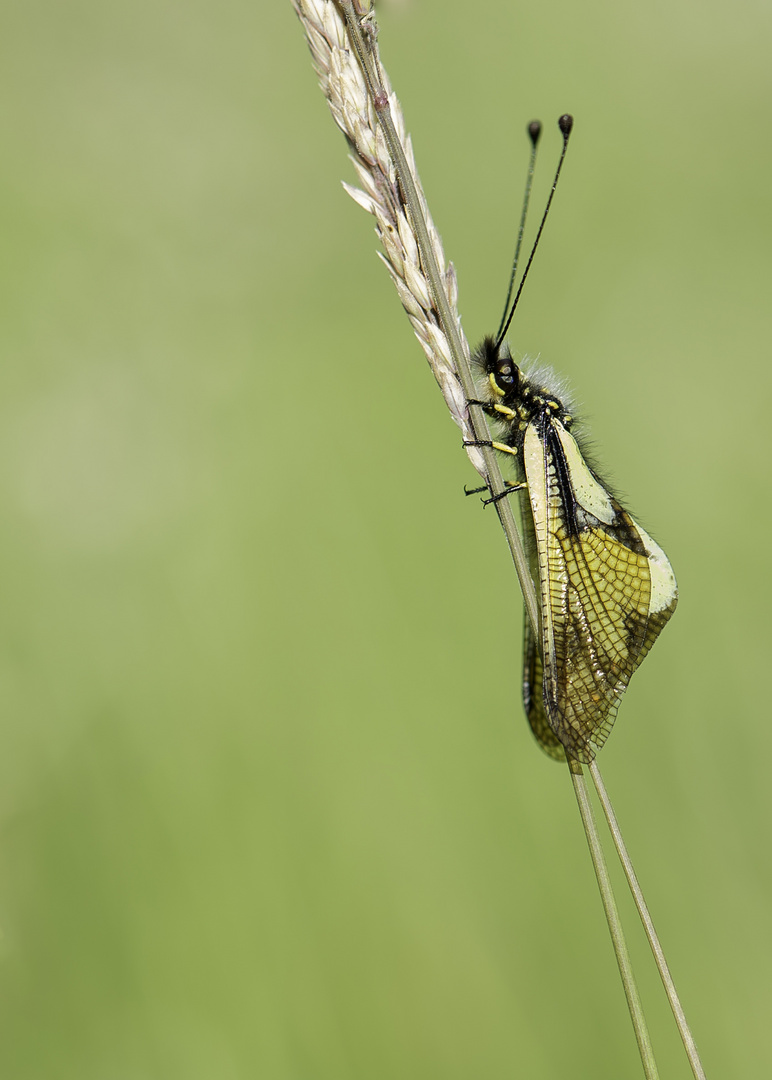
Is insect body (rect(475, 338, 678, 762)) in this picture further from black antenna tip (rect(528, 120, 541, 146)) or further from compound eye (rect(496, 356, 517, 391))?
black antenna tip (rect(528, 120, 541, 146))

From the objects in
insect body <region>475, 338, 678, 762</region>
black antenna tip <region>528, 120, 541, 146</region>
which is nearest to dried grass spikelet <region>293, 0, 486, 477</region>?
black antenna tip <region>528, 120, 541, 146</region>

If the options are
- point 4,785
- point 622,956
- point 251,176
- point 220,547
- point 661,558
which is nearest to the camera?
point 622,956

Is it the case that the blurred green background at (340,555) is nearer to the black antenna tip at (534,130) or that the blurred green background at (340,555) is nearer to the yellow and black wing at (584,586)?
the yellow and black wing at (584,586)

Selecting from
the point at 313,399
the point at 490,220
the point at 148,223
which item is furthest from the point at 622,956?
the point at 490,220

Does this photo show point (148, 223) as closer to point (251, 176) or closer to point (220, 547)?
point (251, 176)

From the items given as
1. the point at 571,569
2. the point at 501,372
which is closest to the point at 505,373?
the point at 501,372

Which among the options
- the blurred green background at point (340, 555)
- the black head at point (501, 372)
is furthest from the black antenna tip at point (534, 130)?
the blurred green background at point (340, 555)
